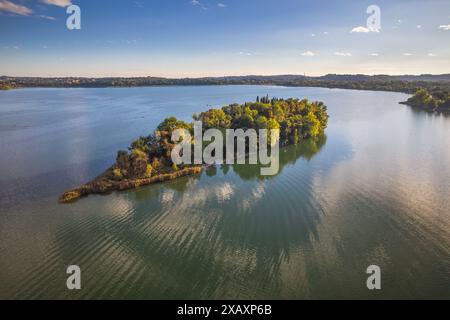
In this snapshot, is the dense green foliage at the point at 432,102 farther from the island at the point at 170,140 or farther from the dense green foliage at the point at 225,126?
the island at the point at 170,140

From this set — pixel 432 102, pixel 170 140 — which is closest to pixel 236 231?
pixel 170 140

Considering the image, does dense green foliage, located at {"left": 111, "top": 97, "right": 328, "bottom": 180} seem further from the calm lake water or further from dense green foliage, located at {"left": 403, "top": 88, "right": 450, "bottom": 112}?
dense green foliage, located at {"left": 403, "top": 88, "right": 450, "bottom": 112}

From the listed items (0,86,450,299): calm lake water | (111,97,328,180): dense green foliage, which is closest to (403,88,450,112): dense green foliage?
(111,97,328,180): dense green foliage

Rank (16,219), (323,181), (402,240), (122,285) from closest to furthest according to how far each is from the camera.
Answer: (122,285), (402,240), (16,219), (323,181)
